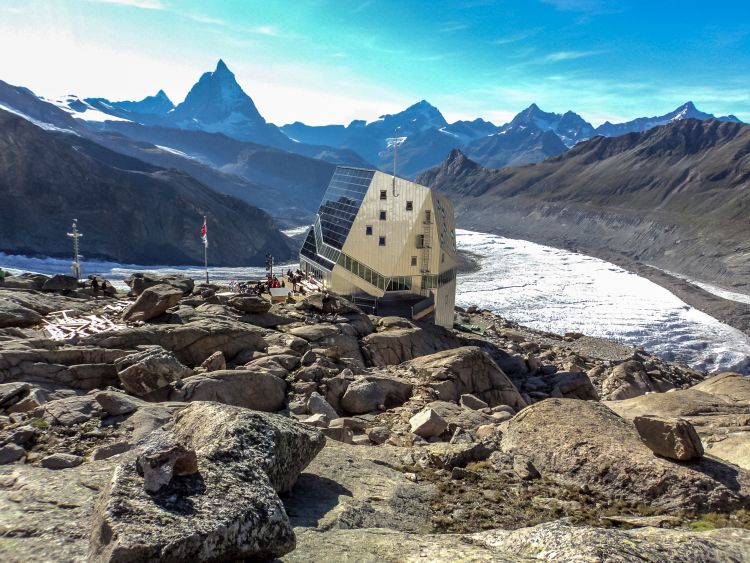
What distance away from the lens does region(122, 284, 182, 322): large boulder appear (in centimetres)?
2066

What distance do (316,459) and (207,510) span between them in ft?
12.4

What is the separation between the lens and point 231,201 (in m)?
169

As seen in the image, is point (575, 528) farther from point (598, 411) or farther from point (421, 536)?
point (598, 411)

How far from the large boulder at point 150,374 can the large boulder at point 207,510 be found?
7284 mm

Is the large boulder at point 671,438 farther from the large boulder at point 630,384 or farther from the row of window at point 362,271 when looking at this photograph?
the row of window at point 362,271

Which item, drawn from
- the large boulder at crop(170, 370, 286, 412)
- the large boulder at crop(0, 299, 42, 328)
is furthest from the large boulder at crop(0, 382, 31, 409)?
the large boulder at crop(0, 299, 42, 328)

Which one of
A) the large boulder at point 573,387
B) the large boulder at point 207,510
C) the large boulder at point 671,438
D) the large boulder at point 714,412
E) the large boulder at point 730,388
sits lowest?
the large boulder at point 573,387

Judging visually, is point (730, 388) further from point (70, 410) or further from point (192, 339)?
point (70, 410)

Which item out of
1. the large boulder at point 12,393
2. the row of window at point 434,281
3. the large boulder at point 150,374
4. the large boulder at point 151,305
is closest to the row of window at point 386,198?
the row of window at point 434,281

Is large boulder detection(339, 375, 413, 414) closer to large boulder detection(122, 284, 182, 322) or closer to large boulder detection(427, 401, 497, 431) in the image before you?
large boulder detection(427, 401, 497, 431)

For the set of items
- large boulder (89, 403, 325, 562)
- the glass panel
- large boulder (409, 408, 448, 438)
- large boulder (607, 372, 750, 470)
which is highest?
the glass panel

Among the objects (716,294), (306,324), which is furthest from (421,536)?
(716,294)

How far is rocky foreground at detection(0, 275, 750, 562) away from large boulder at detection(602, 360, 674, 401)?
1114 centimetres

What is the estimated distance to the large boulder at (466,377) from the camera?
1865 centimetres
